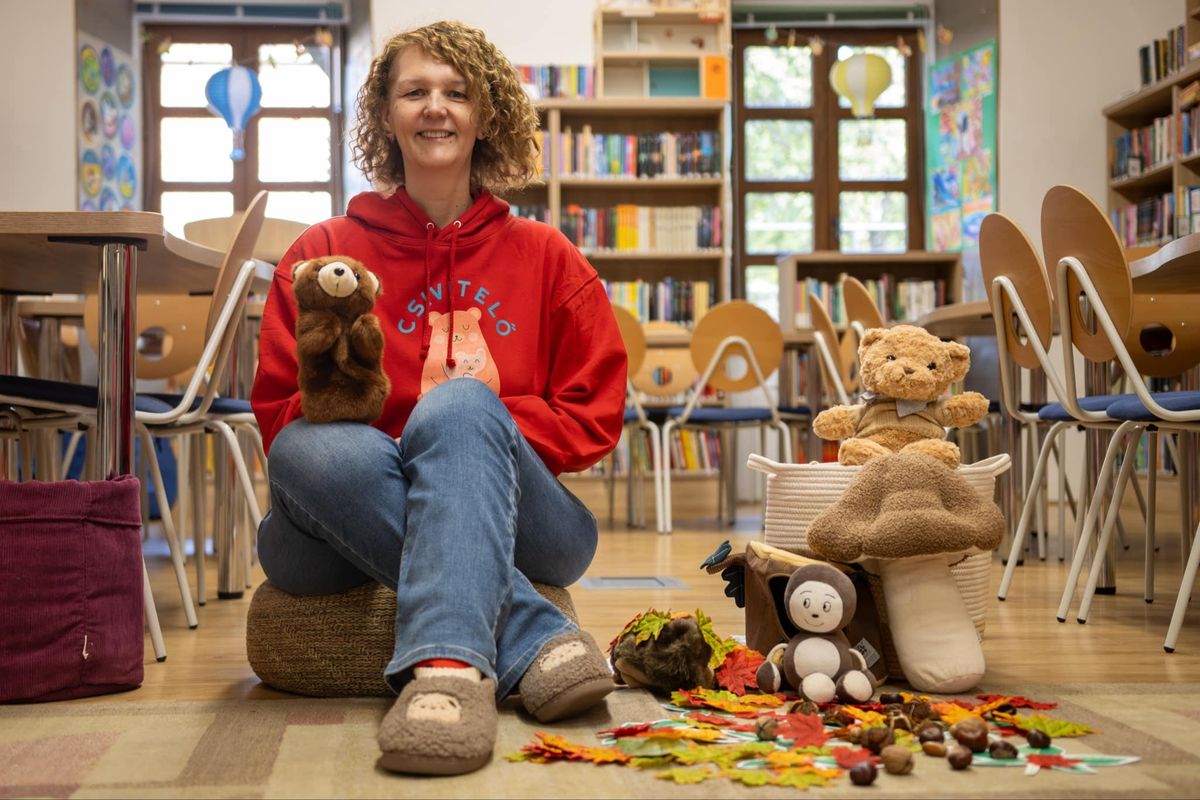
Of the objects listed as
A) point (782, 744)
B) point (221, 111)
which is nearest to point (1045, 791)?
point (782, 744)

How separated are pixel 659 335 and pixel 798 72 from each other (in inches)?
109

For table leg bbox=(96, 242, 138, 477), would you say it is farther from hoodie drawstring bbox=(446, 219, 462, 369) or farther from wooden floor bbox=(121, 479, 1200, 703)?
hoodie drawstring bbox=(446, 219, 462, 369)

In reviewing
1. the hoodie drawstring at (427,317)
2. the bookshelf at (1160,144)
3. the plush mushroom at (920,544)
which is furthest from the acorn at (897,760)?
the bookshelf at (1160,144)

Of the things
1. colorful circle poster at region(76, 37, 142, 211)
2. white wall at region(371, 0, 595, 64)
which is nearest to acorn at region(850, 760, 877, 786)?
white wall at region(371, 0, 595, 64)

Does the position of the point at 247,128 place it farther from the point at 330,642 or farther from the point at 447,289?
the point at 330,642

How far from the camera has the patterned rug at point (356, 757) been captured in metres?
1.15

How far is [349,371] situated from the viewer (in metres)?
1.50

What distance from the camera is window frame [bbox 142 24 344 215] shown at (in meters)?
6.96

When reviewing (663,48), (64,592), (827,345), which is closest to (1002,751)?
(64,592)

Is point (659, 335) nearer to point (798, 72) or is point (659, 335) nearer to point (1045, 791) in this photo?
point (798, 72)

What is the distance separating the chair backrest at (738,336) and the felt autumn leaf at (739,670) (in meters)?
2.64

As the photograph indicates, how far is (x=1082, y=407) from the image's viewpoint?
7.97 ft

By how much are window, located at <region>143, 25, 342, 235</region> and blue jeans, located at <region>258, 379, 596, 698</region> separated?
568cm

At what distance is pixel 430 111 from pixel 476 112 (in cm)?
7
